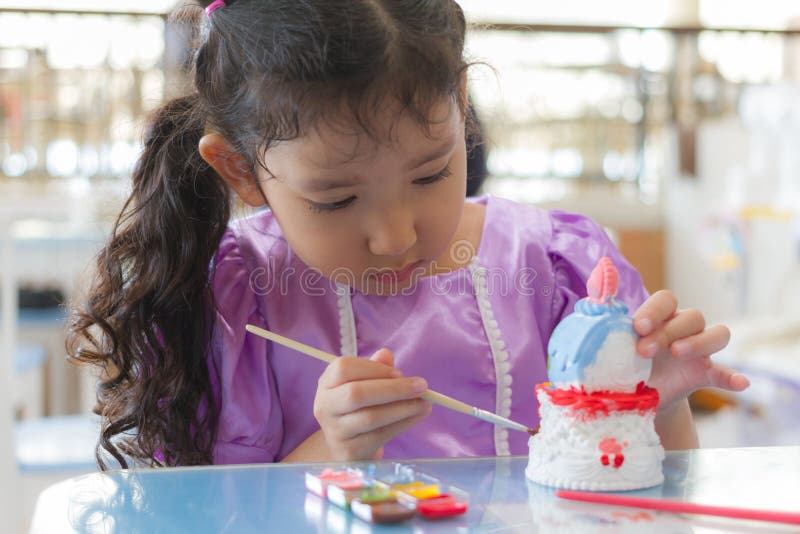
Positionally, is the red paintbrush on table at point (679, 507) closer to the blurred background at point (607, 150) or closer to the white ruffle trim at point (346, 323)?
the white ruffle trim at point (346, 323)

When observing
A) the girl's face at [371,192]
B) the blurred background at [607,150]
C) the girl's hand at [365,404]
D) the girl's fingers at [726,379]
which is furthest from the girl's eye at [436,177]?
the blurred background at [607,150]

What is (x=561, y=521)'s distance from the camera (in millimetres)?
545

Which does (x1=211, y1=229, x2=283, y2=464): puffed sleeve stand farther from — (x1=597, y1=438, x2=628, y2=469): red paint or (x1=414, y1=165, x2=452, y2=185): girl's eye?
(x1=597, y1=438, x2=628, y2=469): red paint

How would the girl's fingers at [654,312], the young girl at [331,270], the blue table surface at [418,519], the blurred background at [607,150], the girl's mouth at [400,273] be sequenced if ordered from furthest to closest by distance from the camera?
the blurred background at [607,150]
the girl's mouth at [400,273]
the young girl at [331,270]
the girl's fingers at [654,312]
the blue table surface at [418,519]

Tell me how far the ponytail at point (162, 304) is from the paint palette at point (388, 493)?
11.1 inches

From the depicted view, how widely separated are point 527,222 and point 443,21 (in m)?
0.27

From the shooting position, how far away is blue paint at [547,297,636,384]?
2.05ft

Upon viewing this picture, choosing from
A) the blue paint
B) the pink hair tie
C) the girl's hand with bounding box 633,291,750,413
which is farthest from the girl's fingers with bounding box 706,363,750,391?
the pink hair tie

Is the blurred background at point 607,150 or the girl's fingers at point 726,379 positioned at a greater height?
the blurred background at point 607,150

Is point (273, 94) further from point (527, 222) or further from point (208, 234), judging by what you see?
point (527, 222)

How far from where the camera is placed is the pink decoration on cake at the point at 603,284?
2.10 feet

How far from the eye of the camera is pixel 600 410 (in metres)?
0.63

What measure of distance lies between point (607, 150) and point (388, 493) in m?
4.11

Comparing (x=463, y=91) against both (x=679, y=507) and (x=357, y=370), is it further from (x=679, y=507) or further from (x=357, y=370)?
(x=679, y=507)
